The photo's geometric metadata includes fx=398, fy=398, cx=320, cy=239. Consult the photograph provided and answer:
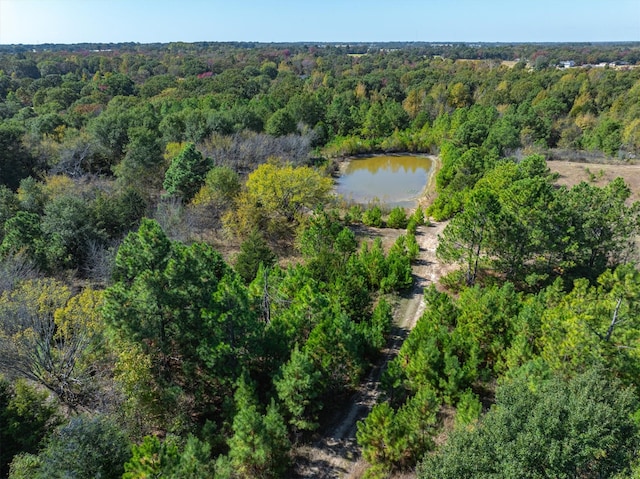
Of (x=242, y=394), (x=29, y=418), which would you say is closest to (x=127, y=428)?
(x=29, y=418)

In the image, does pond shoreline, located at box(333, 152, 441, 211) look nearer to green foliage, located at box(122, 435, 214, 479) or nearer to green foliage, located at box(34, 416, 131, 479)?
green foliage, located at box(122, 435, 214, 479)

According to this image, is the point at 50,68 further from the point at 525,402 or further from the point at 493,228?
the point at 525,402

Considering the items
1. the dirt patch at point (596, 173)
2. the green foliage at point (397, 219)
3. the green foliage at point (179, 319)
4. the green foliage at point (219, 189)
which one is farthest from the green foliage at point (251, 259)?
the dirt patch at point (596, 173)

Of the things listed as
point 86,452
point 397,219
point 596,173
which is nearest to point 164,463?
point 86,452

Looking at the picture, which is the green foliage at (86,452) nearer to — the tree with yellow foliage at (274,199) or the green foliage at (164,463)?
the green foliage at (164,463)

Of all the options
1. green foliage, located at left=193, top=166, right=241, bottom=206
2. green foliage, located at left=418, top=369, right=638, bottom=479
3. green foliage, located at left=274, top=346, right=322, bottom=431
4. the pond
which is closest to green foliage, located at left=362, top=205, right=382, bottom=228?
the pond


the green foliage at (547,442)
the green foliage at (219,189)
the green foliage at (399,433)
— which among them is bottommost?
the green foliage at (399,433)
